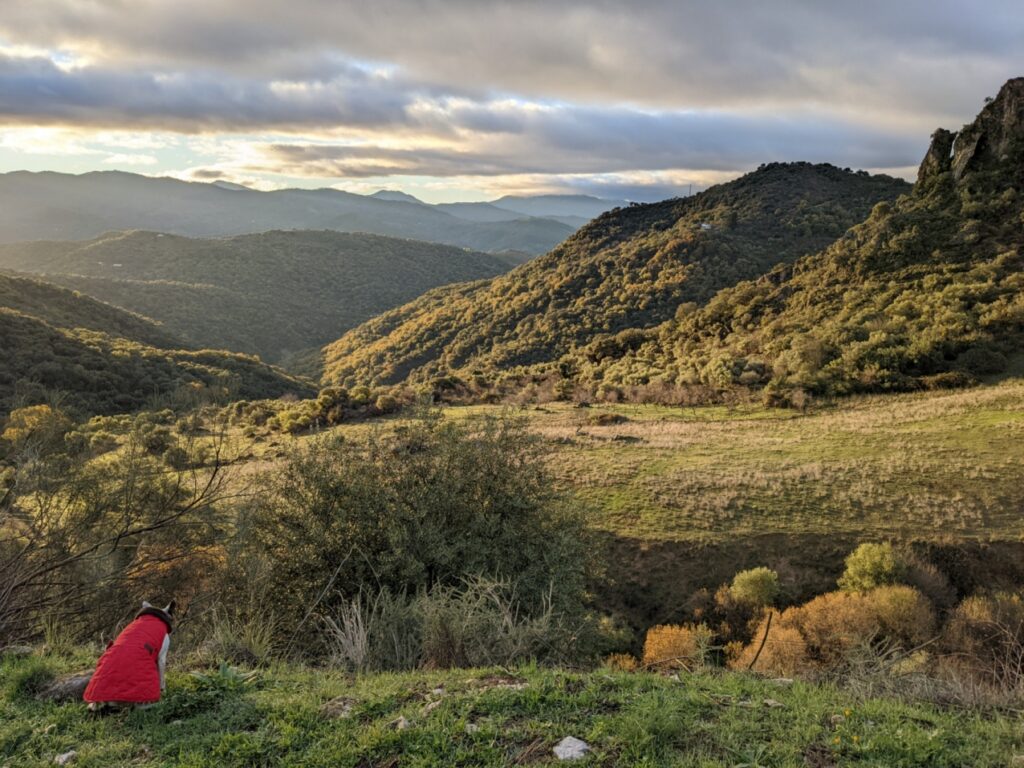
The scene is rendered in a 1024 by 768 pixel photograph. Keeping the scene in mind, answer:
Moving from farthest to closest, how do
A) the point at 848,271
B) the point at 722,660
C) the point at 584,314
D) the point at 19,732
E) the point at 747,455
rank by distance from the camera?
the point at 584,314
the point at 848,271
the point at 747,455
the point at 722,660
the point at 19,732

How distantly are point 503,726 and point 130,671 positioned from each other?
346 cm

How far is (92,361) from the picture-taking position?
46.2 m

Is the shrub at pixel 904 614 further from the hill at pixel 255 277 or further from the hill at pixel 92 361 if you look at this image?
the hill at pixel 255 277

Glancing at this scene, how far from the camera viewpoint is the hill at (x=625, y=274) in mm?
62094

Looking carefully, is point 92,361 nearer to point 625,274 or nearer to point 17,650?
point 17,650

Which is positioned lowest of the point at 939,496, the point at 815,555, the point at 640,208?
the point at 815,555

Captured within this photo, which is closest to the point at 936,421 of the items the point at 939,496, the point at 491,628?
the point at 939,496

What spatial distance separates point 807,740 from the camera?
4.34 metres

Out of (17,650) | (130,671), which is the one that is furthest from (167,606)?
(17,650)

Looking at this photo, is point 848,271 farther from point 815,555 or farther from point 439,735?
point 439,735

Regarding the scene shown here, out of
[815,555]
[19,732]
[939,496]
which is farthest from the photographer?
[939,496]

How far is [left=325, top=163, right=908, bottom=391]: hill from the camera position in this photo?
62.1 m

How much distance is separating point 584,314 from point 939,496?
166ft

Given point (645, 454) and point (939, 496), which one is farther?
point (645, 454)
